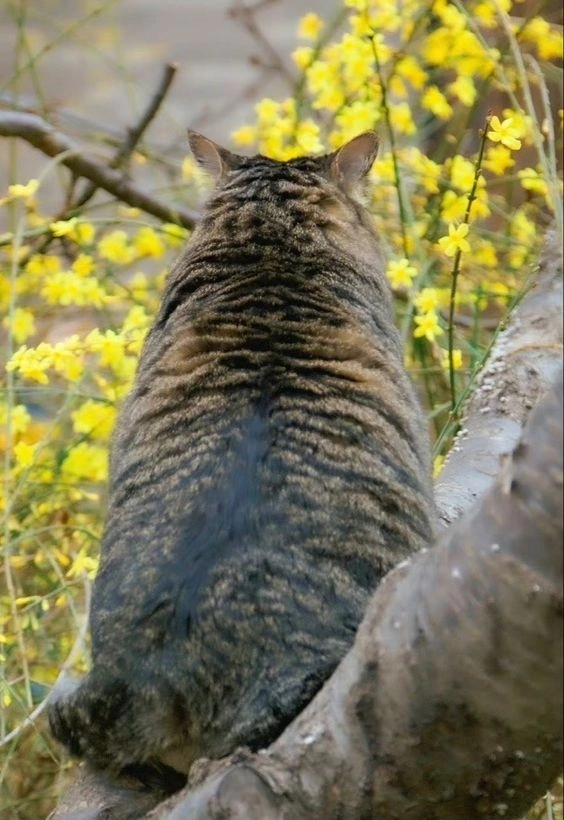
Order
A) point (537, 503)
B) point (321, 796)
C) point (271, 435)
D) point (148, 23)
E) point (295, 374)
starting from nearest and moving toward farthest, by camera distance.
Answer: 1. point (537, 503)
2. point (321, 796)
3. point (271, 435)
4. point (295, 374)
5. point (148, 23)

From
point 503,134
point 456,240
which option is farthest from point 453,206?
point 503,134

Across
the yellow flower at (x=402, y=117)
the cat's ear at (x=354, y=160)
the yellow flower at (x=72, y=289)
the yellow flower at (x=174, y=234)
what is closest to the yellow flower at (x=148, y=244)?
the yellow flower at (x=174, y=234)

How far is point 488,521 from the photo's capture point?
3.84ft

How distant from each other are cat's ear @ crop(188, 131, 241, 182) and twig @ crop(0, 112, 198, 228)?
41 cm

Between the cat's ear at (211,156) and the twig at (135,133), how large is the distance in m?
0.68

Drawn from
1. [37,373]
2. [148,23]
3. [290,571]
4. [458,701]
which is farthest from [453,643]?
[148,23]

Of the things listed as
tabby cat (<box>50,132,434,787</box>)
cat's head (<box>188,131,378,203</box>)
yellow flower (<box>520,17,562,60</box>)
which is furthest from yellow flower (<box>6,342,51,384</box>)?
yellow flower (<box>520,17,562,60</box>)

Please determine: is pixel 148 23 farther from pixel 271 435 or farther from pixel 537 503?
pixel 537 503

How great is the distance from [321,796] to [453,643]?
0.26 m

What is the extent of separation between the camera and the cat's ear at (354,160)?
96.2 inches

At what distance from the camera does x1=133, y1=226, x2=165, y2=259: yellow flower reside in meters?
3.20

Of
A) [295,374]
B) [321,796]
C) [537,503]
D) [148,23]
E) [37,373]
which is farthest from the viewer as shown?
[148,23]

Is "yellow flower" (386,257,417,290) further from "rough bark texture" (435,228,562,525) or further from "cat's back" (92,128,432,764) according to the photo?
"rough bark texture" (435,228,562,525)

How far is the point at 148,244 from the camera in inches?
126
